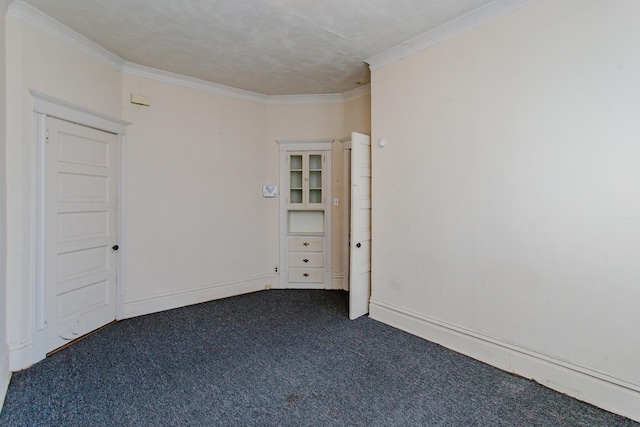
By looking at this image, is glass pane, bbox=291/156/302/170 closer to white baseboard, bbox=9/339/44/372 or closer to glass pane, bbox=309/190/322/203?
glass pane, bbox=309/190/322/203

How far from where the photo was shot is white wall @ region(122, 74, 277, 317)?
3777 millimetres

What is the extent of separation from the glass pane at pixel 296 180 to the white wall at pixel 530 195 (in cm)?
204

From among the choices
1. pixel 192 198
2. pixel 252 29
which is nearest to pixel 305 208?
pixel 192 198

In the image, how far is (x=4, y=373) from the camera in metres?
2.33

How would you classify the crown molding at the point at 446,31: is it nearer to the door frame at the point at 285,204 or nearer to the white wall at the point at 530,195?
the white wall at the point at 530,195

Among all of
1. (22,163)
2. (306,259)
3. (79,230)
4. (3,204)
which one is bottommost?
(306,259)

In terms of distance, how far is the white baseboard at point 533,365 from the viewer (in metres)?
2.00

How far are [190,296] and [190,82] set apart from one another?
112 inches

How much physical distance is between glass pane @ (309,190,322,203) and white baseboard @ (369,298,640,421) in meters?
2.24

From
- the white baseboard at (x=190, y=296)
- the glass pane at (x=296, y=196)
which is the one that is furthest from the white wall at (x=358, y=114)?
the white baseboard at (x=190, y=296)

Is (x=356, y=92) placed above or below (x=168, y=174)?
above

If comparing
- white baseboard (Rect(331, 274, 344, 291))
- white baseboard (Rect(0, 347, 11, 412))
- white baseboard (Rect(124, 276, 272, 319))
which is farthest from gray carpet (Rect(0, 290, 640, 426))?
white baseboard (Rect(331, 274, 344, 291))

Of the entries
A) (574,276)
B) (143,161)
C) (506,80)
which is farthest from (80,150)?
(574,276)

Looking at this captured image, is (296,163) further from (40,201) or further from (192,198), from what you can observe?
(40,201)
